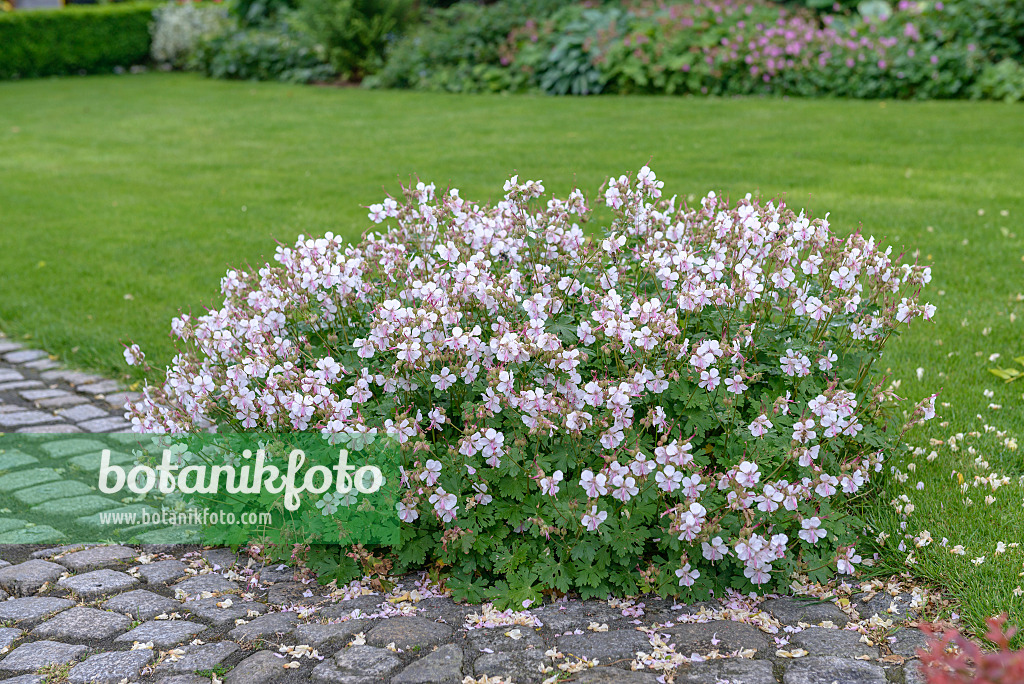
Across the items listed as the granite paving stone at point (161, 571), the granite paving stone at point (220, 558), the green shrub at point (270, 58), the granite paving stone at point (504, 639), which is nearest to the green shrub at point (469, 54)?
the green shrub at point (270, 58)

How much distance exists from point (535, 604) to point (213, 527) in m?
1.33

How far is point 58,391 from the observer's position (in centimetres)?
522

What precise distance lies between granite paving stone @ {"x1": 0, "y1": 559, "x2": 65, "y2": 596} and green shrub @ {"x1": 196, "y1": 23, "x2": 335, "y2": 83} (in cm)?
1422

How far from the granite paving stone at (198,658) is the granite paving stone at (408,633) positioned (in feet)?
1.40

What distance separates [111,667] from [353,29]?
14.5 metres

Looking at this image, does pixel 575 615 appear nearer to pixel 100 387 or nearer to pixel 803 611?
pixel 803 611

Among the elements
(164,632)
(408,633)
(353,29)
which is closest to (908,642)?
(408,633)

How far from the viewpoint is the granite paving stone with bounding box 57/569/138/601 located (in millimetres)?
3152

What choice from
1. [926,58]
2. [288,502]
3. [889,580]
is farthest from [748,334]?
[926,58]

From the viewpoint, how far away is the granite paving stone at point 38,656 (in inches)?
106

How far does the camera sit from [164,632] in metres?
2.89

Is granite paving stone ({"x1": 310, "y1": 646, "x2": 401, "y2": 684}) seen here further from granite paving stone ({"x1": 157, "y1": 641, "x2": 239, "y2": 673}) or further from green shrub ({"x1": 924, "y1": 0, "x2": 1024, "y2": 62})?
green shrub ({"x1": 924, "y1": 0, "x2": 1024, "y2": 62})

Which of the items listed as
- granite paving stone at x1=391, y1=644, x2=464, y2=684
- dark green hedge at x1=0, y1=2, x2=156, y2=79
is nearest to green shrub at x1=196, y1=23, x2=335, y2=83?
dark green hedge at x1=0, y1=2, x2=156, y2=79

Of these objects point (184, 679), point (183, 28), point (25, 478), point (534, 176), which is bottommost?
point (25, 478)
